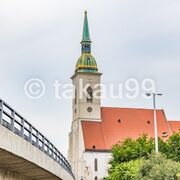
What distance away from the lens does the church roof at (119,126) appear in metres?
103

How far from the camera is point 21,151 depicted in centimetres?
1705

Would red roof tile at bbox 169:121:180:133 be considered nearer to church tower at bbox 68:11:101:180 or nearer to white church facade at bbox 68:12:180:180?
white church facade at bbox 68:12:180:180

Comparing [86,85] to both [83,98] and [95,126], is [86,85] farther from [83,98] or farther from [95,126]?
[95,126]

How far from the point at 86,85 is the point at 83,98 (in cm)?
292

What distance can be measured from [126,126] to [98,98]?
834cm

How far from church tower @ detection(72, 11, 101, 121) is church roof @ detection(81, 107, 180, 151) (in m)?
1.78

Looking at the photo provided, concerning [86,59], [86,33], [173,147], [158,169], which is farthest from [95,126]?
[158,169]

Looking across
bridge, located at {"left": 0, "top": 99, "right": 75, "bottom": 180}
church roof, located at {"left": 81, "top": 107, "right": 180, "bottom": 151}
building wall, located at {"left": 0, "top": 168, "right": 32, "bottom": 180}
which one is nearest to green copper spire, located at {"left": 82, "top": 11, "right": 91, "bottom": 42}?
church roof, located at {"left": 81, "top": 107, "right": 180, "bottom": 151}

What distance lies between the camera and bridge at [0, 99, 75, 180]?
52.3 feet

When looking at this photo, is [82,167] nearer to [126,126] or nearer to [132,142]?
[126,126]

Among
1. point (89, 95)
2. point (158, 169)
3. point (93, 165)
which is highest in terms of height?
point (89, 95)

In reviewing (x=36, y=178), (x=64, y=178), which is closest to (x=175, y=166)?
(x=64, y=178)

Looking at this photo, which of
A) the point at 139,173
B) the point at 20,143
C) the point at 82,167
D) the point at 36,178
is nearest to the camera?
the point at 20,143

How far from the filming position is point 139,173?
37844 millimetres
